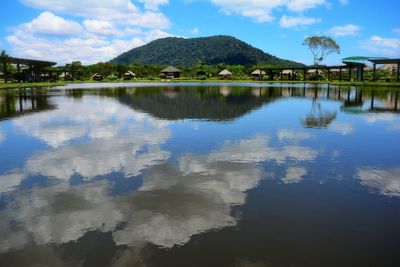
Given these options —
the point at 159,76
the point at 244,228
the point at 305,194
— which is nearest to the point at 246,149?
the point at 305,194

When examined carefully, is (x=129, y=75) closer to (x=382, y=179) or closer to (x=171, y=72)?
(x=171, y=72)

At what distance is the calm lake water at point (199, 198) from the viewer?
22.3 ft

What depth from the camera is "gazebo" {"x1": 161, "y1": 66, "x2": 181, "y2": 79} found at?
11925 cm

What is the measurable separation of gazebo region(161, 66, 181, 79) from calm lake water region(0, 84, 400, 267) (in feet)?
335

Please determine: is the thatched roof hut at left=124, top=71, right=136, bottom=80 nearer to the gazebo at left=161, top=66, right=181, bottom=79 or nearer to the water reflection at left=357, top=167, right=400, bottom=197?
the gazebo at left=161, top=66, right=181, bottom=79

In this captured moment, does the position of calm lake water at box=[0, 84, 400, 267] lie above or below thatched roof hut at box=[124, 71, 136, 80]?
below

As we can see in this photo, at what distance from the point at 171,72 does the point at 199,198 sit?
371 ft

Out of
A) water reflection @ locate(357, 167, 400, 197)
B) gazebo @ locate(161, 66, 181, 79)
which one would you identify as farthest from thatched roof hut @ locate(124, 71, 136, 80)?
water reflection @ locate(357, 167, 400, 197)

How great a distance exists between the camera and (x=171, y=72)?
119812 mm

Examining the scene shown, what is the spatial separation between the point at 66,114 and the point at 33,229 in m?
20.7

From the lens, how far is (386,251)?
685 cm

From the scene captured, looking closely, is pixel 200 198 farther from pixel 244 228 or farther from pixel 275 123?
pixel 275 123

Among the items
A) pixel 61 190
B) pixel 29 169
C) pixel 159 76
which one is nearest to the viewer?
pixel 61 190

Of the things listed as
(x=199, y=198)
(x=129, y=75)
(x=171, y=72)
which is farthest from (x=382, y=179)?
(x=129, y=75)
